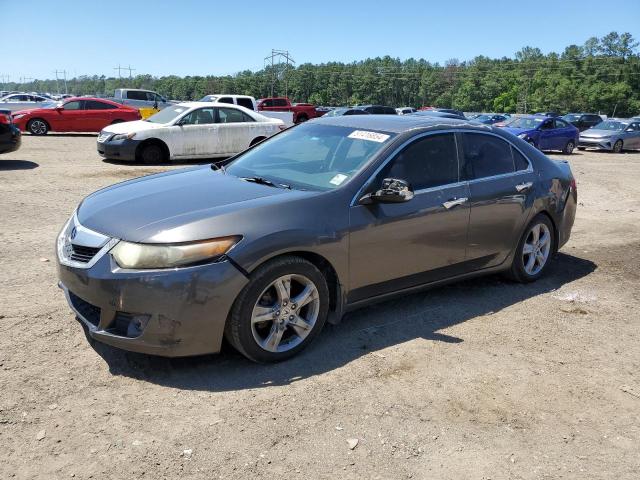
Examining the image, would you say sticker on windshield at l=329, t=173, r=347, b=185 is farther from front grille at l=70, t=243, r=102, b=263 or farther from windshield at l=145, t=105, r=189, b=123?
windshield at l=145, t=105, r=189, b=123

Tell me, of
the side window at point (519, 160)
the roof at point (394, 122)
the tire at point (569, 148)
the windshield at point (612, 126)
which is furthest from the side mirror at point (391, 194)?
the windshield at point (612, 126)

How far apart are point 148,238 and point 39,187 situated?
25.5 ft

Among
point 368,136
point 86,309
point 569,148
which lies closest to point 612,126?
point 569,148

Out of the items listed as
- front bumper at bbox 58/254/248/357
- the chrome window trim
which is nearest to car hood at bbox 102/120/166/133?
the chrome window trim

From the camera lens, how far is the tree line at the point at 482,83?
97.1 meters

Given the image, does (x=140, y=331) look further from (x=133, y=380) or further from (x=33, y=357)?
(x=33, y=357)

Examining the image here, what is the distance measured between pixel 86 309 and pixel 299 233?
4.59ft

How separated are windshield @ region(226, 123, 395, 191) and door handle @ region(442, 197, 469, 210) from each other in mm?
687

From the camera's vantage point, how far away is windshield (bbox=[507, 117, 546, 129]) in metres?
22.7

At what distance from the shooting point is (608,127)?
2641 centimetres

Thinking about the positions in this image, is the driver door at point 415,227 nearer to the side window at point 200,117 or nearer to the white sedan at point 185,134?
the white sedan at point 185,134

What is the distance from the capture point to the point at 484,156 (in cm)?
516

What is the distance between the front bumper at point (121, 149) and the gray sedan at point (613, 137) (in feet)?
66.3

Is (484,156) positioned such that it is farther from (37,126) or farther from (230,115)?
(37,126)
